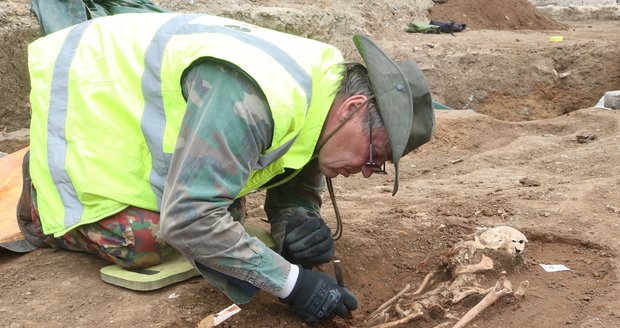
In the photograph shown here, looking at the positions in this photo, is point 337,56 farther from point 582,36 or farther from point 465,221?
point 582,36

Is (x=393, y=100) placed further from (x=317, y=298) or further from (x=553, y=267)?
(x=553, y=267)

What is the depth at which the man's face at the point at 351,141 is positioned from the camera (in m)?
2.54

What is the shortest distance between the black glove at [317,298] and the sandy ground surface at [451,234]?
0.16 metres

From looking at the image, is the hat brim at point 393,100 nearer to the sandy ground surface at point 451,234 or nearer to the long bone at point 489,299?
the long bone at point 489,299

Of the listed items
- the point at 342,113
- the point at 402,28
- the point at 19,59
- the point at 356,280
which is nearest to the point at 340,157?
the point at 342,113

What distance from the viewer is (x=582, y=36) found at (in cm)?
1127

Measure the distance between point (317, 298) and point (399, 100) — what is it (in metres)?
0.78

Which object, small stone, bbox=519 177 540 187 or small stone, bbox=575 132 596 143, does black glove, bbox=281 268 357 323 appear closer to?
small stone, bbox=519 177 540 187

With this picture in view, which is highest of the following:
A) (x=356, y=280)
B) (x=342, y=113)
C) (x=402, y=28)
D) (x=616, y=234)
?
(x=342, y=113)

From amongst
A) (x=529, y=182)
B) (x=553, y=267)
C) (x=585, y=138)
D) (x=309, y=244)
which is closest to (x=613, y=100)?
(x=585, y=138)

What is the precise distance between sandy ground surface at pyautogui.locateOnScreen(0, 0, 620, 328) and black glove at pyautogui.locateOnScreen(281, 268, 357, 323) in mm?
164

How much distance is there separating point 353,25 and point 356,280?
267 inches

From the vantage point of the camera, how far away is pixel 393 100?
251cm

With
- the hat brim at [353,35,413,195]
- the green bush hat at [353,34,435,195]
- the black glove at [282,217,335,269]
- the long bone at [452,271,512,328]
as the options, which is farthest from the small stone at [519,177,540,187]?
the hat brim at [353,35,413,195]
